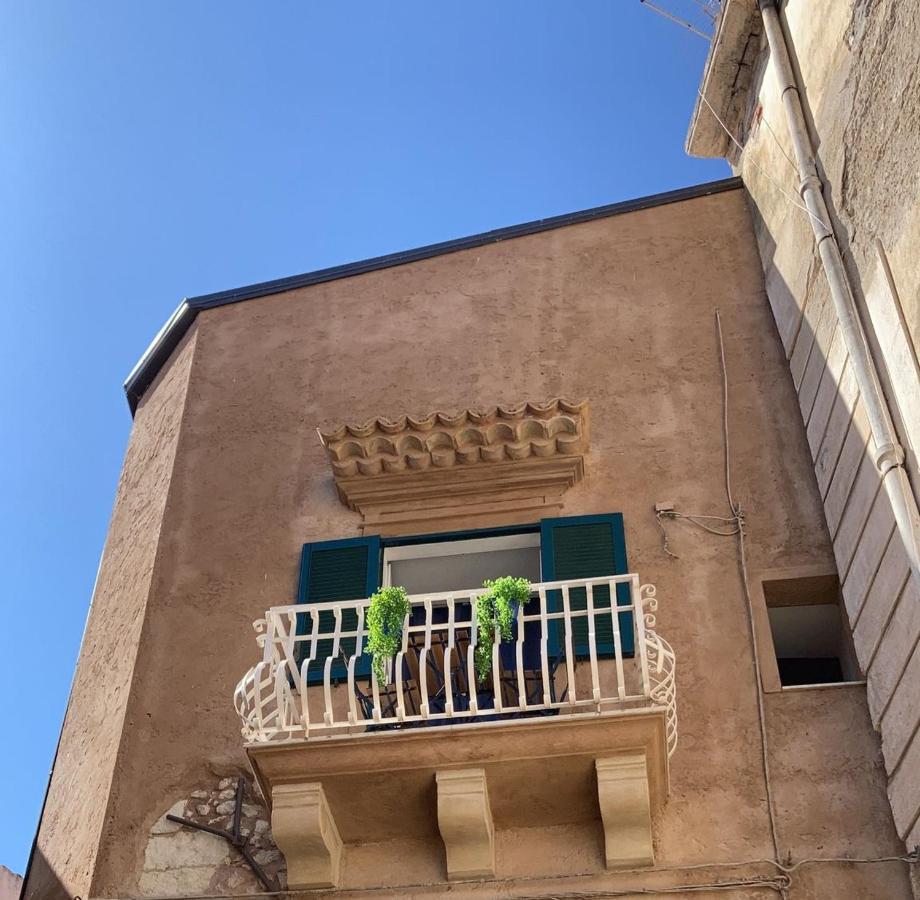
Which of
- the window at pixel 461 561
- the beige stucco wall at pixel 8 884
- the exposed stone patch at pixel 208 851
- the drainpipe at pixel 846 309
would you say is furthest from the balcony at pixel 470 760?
the beige stucco wall at pixel 8 884

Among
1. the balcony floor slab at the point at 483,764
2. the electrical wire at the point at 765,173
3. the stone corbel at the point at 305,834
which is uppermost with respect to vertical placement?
the electrical wire at the point at 765,173

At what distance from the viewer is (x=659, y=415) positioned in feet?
29.3

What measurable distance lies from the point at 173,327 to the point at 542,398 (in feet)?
11.8

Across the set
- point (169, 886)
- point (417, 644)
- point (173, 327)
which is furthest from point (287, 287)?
point (169, 886)

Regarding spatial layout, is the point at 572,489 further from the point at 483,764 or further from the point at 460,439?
the point at 483,764

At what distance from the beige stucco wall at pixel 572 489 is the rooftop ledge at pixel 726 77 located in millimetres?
815

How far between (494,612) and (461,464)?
1.79m

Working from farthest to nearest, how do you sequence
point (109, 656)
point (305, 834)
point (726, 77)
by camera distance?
point (726, 77)
point (109, 656)
point (305, 834)

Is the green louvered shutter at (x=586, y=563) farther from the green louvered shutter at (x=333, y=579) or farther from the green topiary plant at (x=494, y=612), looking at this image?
the green louvered shutter at (x=333, y=579)

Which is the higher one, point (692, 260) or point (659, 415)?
point (692, 260)

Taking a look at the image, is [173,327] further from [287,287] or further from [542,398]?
[542,398]

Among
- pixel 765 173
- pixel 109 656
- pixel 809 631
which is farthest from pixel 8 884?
pixel 765 173

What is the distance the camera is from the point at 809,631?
8258 millimetres

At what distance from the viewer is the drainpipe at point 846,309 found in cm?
664
